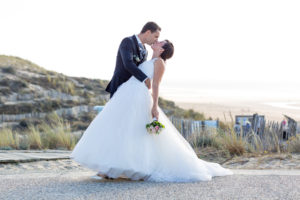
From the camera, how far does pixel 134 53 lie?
5.35 meters

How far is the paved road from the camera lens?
4.34m

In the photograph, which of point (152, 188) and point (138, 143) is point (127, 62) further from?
point (152, 188)

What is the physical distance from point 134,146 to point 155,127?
32cm

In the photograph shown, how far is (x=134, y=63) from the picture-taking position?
17.3 ft

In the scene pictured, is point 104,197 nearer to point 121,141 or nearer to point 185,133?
point 121,141

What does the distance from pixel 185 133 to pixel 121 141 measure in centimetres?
611

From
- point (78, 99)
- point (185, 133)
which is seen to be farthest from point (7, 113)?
point (185, 133)

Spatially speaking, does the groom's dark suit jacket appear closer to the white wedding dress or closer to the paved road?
the white wedding dress

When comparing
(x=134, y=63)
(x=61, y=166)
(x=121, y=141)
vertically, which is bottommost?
(x=61, y=166)

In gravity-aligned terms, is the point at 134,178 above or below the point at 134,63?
below

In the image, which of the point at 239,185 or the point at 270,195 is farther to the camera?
the point at 239,185

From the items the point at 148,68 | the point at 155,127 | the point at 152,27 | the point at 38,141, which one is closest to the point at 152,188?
the point at 155,127

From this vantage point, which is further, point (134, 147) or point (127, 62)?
point (127, 62)

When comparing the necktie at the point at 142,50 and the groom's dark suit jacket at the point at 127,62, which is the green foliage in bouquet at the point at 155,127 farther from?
the necktie at the point at 142,50
